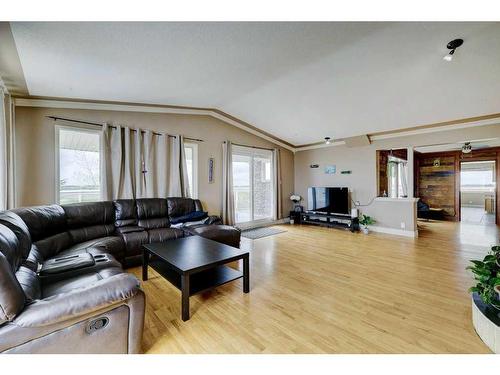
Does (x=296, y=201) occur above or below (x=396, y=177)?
below

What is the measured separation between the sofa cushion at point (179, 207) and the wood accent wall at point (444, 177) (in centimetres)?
789

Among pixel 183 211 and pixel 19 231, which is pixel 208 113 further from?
pixel 19 231

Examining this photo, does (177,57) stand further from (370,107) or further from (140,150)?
(370,107)

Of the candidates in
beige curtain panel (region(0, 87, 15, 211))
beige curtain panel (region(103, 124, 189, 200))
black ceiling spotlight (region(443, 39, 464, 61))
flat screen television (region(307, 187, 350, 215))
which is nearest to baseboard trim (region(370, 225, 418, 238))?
flat screen television (region(307, 187, 350, 215))

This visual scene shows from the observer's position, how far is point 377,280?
270 centimetres

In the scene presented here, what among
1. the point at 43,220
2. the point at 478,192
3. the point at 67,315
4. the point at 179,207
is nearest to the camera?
the point at 67,315

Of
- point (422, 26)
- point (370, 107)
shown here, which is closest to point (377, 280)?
point (422, 26)

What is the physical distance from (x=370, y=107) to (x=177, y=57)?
3.44 meters

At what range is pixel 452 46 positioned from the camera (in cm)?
251

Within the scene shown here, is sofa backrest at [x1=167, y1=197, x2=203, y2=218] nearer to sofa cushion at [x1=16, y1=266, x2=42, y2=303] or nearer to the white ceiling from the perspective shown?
the white ceiling

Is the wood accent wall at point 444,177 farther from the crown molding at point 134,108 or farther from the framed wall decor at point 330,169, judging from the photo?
the crown molding at point 134,108

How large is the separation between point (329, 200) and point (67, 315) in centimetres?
566

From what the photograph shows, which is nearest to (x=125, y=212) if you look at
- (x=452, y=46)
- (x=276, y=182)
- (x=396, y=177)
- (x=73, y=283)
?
(x=73, y=283)

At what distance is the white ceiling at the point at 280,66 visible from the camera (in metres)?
2.19
